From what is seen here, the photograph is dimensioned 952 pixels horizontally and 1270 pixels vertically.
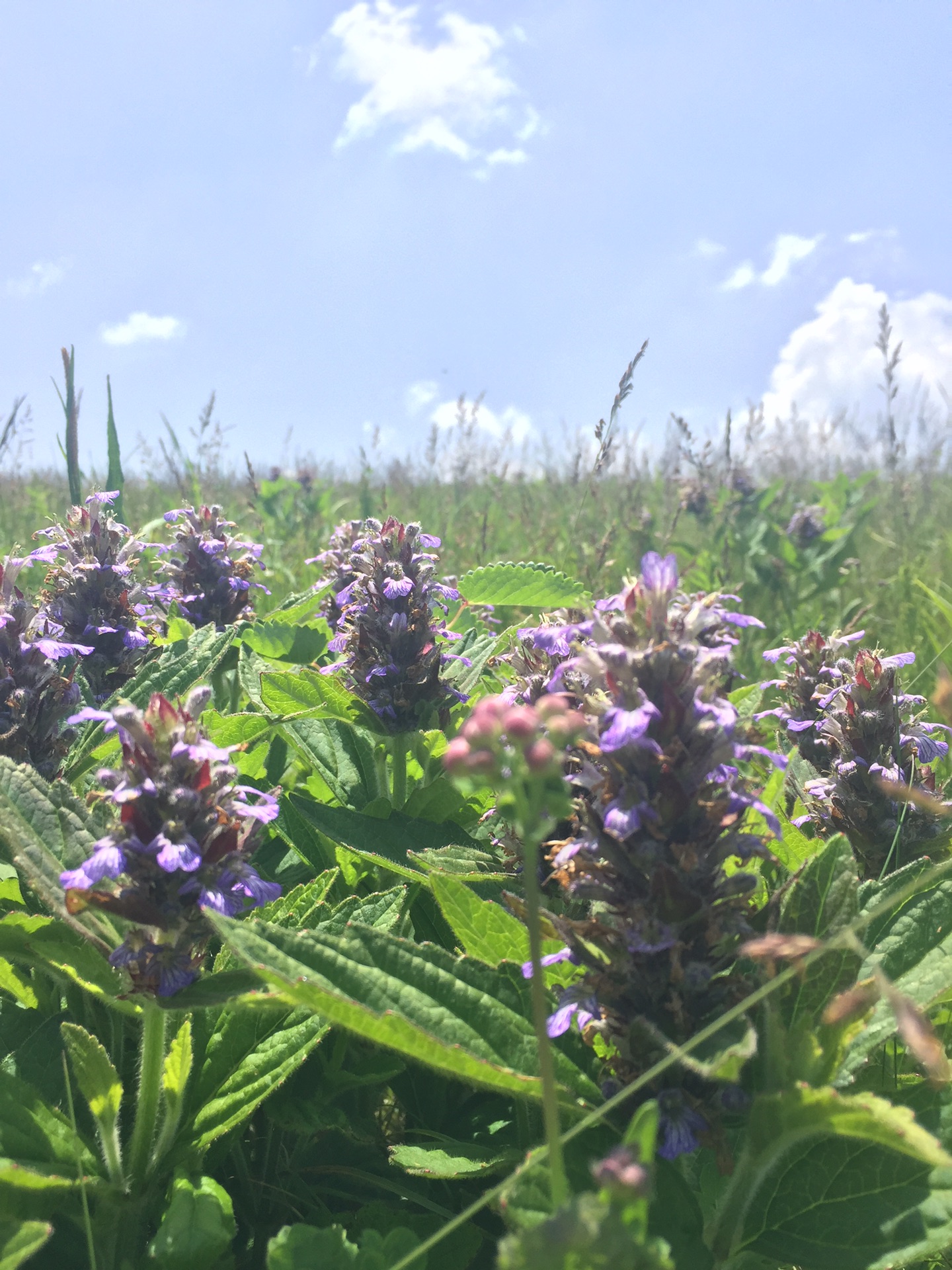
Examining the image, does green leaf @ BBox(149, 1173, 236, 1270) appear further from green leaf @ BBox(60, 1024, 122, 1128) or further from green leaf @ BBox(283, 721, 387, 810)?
green leaf @ BBox(283, 721, 387, 810)

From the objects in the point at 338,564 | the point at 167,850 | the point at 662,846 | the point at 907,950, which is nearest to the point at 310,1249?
the point at 167,850

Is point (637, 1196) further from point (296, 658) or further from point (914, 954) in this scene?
point (296, 658)

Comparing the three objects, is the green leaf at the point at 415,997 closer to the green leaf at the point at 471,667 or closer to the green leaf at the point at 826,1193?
the green leaf at the point at 826,1193

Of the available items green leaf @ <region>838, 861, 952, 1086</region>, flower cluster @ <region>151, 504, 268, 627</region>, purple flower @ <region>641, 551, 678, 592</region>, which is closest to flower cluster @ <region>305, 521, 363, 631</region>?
flower cluster @ <region>151, 504, 268, 627</region>

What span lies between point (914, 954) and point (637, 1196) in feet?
4.13

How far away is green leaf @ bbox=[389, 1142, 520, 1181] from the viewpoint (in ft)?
6.32

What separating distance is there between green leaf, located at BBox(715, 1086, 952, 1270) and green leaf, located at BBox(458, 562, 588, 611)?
106 inches

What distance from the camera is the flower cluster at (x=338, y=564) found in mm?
4859

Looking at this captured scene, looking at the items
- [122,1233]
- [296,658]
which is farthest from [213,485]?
[122,1233]

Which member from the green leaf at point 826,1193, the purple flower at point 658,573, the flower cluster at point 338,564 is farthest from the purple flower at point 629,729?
the flower cluster at point 338,564

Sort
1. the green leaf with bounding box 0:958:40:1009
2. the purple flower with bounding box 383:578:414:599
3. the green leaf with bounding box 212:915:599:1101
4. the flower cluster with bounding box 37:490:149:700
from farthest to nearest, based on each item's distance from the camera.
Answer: the flower cluster with bounding box 37:490:149:700 < the purple flower with bounding box 383:578:414:599 < the green leaf with bounding box 0:958:40:1009 < the green leaf with bounding box 212:915:599:1101

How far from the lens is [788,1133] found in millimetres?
1596

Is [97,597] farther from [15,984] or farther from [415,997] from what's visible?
[415,997]

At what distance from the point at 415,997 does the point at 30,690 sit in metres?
2.05
